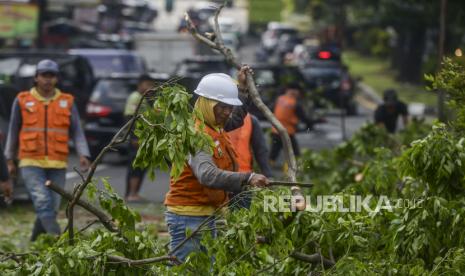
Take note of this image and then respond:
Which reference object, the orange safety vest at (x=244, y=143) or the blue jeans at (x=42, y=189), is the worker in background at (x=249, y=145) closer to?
the orange safety vest at (x=244, y=143)

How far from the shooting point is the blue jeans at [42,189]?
11641 millimetres

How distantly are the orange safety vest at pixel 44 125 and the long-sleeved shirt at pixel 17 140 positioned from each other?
38mm

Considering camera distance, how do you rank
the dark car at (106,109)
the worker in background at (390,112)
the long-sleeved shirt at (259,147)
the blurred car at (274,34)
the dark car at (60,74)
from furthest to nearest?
the blurred car at (274,34) < the dark car at (106,109) < the dark car at (60,74) < the worker in background at (390,112) < the long-sleeved shirt at (259,147)

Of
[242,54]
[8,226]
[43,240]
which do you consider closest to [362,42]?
[242,54]

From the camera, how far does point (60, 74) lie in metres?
23.8

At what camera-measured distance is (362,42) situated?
210 feet

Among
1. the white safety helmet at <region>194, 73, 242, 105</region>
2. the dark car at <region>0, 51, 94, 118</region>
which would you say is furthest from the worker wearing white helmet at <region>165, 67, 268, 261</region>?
the dark car at <region>0, 51, 94, 118</region>

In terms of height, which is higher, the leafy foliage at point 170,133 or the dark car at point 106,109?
the leafy foliage at point 170,133

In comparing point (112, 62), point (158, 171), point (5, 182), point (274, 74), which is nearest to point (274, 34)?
point (112, 62)

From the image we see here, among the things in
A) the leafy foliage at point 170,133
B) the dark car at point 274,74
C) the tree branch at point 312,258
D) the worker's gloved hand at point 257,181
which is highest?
the leafy foliage at point 170,133

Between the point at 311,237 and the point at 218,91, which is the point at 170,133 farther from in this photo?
the point at 311,237

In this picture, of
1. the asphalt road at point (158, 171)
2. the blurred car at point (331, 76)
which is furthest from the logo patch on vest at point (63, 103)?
the blurred car at point (331, 76)

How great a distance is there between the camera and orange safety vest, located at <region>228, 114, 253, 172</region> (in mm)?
9562

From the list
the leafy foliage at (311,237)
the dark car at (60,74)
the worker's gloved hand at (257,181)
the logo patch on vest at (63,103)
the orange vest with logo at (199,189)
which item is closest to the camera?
the leafy foliage at (311,237)
